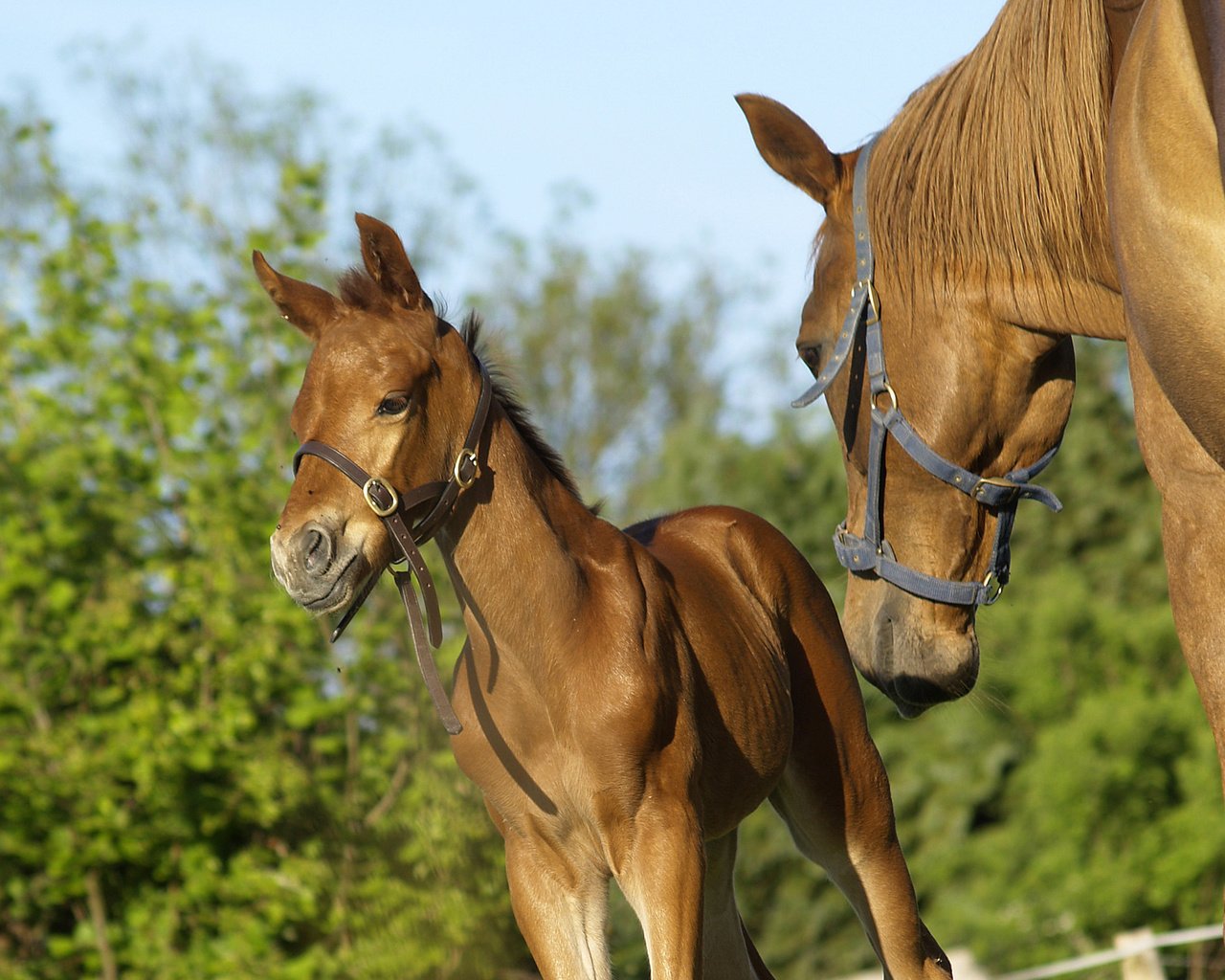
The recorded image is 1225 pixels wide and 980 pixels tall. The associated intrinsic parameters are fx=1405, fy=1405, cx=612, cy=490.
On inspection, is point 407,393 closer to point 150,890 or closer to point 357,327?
point 357,327

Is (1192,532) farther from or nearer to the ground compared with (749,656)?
nearer to the ground

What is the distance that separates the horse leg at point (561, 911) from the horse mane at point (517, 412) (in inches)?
34.3

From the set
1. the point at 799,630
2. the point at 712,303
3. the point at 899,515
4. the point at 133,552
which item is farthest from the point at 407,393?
the point at 712,303

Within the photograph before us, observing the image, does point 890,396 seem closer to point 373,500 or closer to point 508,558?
point 508,558

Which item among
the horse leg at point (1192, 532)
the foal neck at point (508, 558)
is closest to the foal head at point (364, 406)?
the foal neck at point (508, 558)

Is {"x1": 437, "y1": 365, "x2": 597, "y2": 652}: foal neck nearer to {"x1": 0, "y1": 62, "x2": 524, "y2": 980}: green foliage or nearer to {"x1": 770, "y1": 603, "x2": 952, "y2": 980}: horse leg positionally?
{"x1": 770, "y1": 603, "x2": 952, "y2": 980}: horse leg

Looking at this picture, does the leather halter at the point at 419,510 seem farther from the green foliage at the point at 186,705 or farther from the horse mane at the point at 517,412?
the green foliage at the point at 186,705

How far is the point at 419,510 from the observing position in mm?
3000

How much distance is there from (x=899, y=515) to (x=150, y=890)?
17.4 ft

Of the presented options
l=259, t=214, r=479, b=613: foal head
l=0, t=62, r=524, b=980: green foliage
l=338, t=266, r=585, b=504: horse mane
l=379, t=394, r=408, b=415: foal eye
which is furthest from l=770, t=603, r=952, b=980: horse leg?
l=0, t=62, r=524, b=980: green foliage

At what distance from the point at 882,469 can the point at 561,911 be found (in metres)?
1.19

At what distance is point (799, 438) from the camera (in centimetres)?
1309

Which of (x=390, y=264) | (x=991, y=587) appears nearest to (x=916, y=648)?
(x=991, y=587)

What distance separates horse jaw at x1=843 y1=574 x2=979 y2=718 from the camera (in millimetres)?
3049
